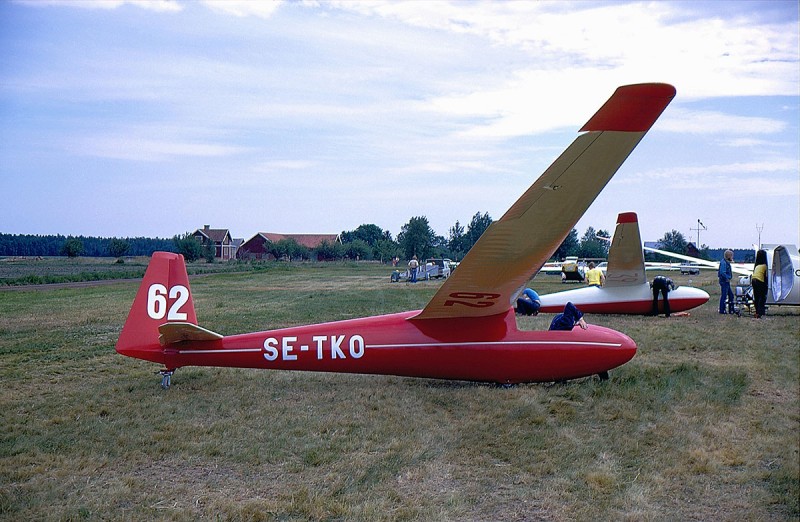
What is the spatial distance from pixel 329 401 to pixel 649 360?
4967mm

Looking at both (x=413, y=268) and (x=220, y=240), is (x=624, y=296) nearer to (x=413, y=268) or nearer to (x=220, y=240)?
(x=220, y=240)

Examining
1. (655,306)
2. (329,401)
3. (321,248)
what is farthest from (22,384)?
(655,306)

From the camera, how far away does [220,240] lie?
9.38 metres

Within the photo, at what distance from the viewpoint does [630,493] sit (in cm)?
372

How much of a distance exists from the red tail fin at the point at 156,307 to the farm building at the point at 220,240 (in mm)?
2098

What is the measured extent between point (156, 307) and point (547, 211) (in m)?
4.47

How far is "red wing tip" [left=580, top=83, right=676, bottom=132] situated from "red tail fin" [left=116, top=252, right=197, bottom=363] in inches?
192

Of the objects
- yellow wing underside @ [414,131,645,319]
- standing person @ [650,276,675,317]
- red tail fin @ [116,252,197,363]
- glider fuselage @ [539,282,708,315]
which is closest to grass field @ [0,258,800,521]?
red tail fin @ [116,252,197,363]

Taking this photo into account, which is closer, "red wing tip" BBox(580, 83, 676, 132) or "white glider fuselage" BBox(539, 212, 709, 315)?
"red wing tip" BBox(580, 83, 676, 132)

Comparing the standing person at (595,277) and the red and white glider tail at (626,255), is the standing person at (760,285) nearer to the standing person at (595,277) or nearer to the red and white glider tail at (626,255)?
the red and white glider tail at (626,255)

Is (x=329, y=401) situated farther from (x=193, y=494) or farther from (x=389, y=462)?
(x=193, y=494)

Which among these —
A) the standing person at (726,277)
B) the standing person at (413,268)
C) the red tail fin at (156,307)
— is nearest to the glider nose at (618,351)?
the red tail fin at (156,307)

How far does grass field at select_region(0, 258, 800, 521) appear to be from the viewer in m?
3.59

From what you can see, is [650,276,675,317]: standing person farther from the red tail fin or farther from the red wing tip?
the red tail fin
